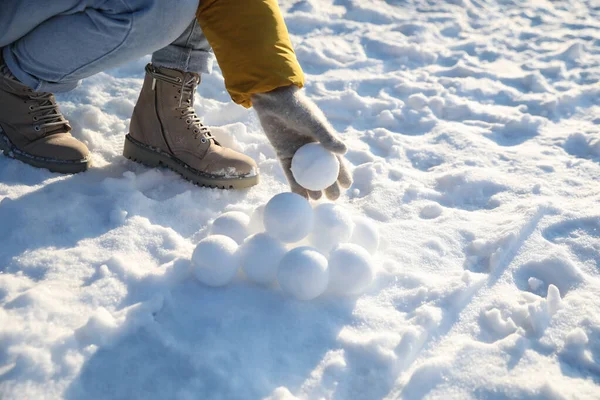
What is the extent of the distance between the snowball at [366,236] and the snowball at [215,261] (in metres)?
0.42

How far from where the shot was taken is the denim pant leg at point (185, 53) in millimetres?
1975

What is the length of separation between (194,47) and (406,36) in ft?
7.36

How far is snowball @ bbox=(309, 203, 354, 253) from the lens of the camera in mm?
1617

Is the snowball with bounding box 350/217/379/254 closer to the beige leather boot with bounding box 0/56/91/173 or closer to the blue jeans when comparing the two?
the blue jeans

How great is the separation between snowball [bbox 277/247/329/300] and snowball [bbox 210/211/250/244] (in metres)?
0.25

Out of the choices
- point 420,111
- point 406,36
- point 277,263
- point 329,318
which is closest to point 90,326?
point 277,263

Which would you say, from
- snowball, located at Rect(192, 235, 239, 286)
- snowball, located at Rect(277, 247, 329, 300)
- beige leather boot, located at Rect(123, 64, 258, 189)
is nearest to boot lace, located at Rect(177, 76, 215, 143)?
beige leather boot, located at Rect(123, 64, 258, 189)

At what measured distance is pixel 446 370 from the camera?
1.30 m

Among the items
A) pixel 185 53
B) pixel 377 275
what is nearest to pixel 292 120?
pixel 377 275

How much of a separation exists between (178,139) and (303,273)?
949 mm

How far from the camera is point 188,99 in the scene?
2.12m

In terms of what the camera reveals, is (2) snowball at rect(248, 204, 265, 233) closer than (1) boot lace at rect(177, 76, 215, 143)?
Yes

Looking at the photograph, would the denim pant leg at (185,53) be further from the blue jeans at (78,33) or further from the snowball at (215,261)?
the snowball at (215,261)

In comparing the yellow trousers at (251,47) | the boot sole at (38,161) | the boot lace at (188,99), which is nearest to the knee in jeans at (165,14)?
the yellow trousers at (251,47)
